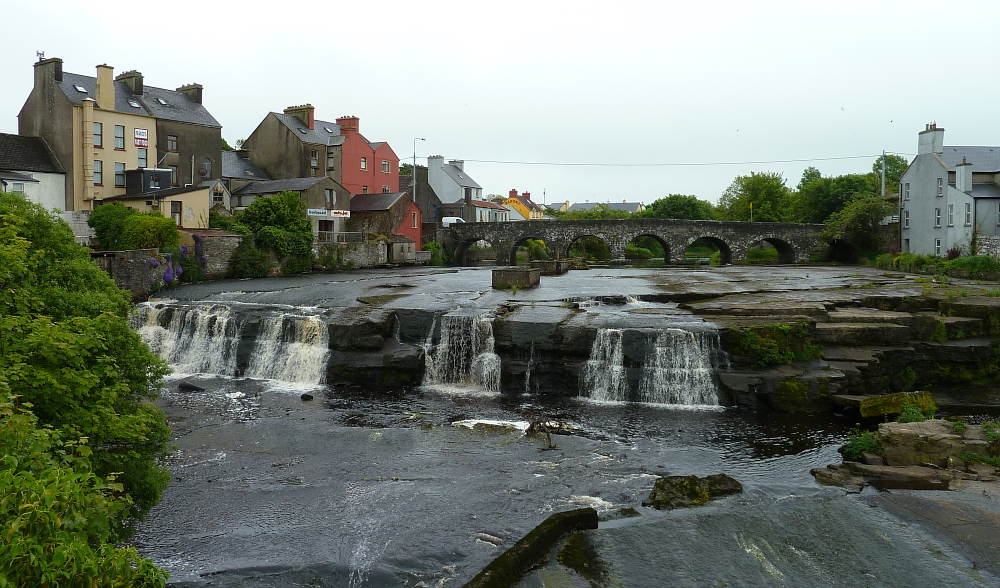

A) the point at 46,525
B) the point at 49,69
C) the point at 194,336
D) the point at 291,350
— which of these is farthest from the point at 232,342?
the point at 49,69

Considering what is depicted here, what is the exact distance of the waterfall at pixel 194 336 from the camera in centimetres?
2805

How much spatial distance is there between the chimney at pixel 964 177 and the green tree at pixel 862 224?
32.5 ft

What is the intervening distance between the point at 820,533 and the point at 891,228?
5938 centimetres

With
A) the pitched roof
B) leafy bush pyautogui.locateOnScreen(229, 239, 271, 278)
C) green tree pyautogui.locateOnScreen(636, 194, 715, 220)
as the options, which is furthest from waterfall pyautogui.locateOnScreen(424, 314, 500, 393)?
green tree pyautogui.locateOnScreen(636, 194, 715, 220)

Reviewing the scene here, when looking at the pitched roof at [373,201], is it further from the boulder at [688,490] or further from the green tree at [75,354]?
the boulder at [688,490]

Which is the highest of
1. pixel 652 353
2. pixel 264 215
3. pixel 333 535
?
pixel 264 215

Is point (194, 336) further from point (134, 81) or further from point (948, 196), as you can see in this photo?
point (948, 196)

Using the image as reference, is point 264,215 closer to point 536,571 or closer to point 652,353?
point 652,353

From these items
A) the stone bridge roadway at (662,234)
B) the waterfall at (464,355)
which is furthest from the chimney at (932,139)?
the waterfall at (464,355)

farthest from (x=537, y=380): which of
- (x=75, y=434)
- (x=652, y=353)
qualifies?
(x=75, y=434)

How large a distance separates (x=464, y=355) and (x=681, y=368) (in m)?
7.58

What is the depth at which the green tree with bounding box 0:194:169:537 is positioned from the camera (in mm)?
9000

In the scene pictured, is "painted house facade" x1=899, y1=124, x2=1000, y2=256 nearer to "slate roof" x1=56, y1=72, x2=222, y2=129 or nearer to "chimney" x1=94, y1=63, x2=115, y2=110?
"slate roof" x1=56, y1=72, x2=222, y2=129

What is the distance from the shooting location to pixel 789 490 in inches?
566
